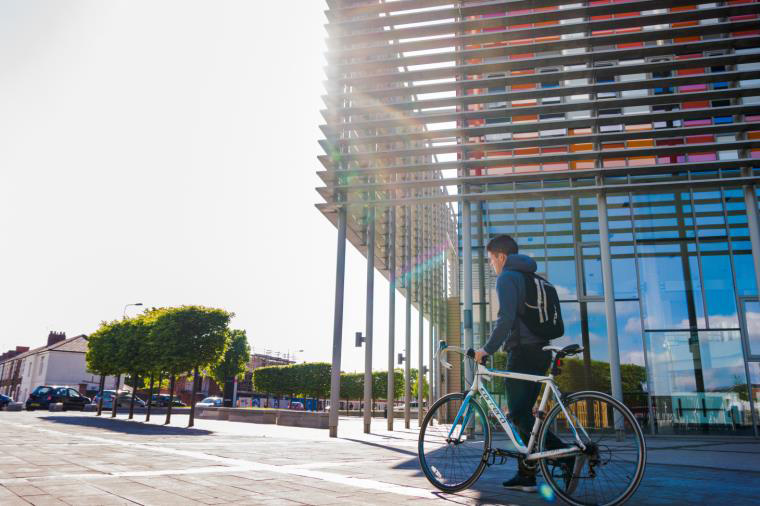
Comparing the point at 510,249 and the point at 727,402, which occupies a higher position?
the point at 510,249

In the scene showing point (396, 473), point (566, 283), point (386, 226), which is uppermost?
point (386, 226)

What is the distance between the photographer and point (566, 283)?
1538cm

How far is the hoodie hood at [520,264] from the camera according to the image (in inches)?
177

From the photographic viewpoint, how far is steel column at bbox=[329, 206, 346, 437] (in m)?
14.4

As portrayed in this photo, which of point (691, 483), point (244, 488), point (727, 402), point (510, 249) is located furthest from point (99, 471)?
point (727, 402)

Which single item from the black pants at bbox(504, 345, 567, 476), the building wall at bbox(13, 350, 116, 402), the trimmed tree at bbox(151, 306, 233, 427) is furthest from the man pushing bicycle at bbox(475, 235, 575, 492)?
the building wall at bbox(13, 350, 116, 402)

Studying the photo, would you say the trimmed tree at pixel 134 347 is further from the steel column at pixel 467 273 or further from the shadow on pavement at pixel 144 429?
the steel column at pixel 467 273

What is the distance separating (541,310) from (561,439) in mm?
1080

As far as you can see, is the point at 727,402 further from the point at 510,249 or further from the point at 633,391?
the point at 510,249

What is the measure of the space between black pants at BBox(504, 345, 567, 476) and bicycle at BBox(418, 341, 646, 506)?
66 millimetres

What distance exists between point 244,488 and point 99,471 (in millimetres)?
1952

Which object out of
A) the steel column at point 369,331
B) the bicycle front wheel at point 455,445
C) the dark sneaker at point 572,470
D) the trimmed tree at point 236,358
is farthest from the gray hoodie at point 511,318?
the trimmed tree at point 236,358

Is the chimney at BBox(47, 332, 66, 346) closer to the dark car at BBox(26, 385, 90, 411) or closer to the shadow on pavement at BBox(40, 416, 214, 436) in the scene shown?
the dark car at BBox(26, 385, 90, 411)

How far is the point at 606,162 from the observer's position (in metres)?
15.5
